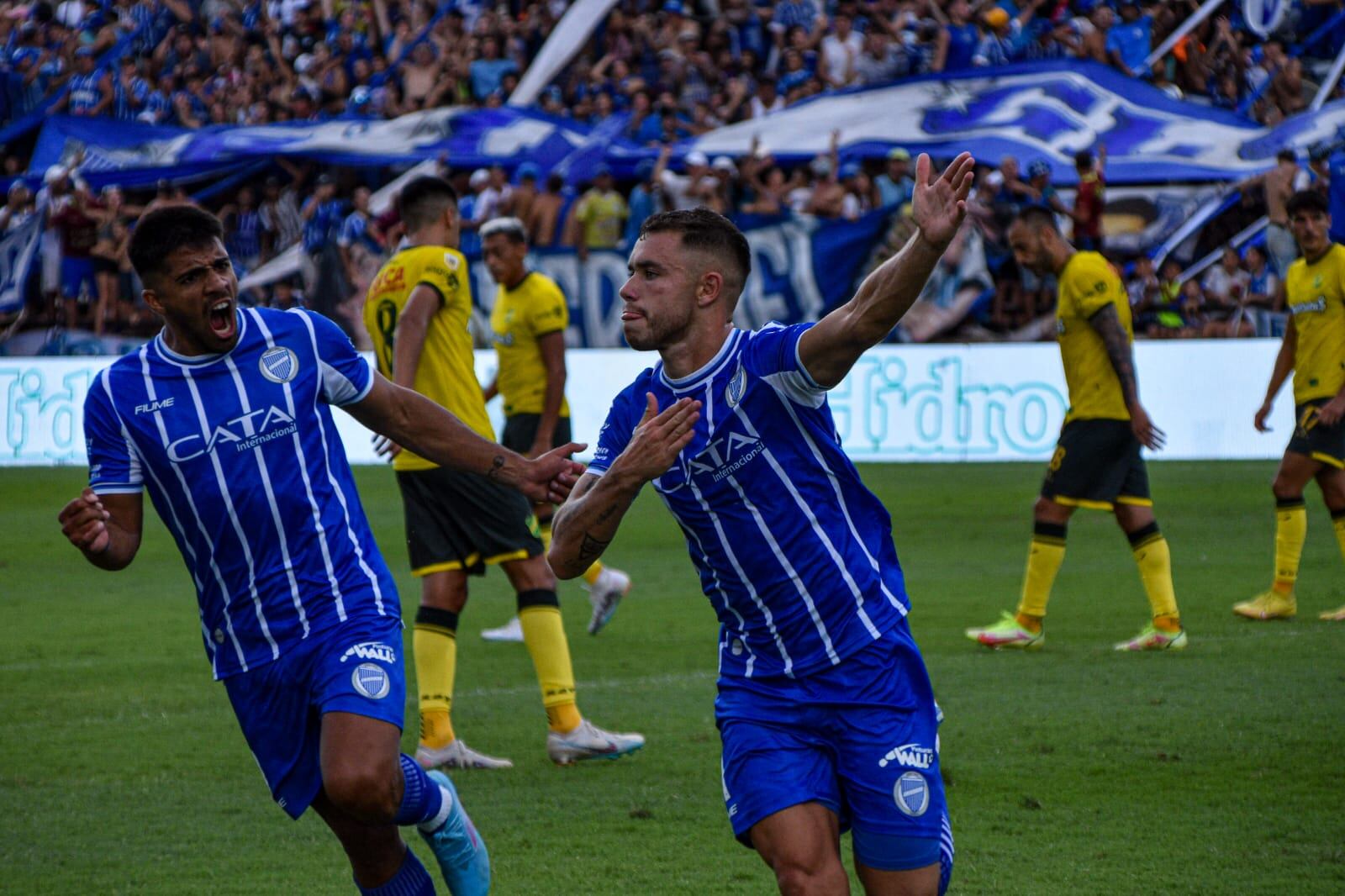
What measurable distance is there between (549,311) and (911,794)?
5.78 meters

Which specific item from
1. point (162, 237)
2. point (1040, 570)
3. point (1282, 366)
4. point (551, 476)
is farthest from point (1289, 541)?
point (162, 237)

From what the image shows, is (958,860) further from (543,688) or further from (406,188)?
(406,188)

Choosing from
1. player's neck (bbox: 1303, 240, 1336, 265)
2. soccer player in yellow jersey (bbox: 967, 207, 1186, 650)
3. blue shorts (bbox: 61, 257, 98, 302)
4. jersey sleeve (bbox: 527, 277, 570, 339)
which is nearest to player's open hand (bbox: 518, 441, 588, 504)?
jersey sleeve (bbox: 527, 277, 570, 339)

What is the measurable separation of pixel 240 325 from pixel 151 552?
10225 mm

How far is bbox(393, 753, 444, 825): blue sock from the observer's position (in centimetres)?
459

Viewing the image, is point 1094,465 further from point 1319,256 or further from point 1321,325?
point 1319,256

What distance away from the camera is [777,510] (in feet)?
13.3

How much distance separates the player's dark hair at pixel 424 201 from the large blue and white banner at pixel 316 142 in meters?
15.6

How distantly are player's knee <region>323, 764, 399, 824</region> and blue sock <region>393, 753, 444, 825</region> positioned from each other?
115mm

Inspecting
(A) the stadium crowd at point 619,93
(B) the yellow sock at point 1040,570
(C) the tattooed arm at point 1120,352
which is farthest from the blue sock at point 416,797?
(A) the stadium crowd at point 619,93

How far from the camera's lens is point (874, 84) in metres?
22.9

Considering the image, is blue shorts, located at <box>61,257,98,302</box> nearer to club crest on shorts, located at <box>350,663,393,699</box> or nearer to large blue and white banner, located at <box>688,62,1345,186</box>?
large blue and white banner, located at <box>688,62,1345,186</box>

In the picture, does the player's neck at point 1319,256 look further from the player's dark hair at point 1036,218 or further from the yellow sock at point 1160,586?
the yellow sock at point 1160,586

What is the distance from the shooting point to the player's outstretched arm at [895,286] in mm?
3744
